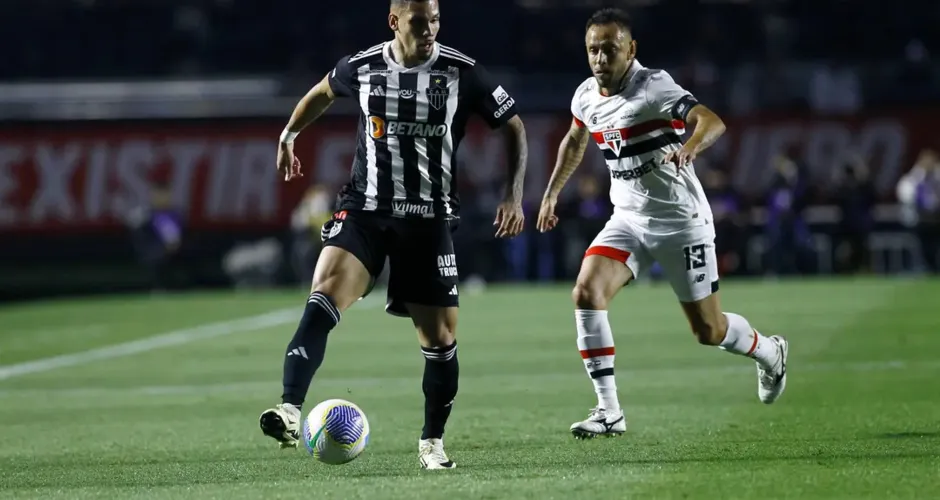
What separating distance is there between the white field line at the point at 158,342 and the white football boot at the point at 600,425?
291 inches

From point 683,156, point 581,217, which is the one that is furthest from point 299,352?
point 581,217

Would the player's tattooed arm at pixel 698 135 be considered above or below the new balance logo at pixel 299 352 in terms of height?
above

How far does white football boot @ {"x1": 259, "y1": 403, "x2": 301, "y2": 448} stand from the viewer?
22.6 ft

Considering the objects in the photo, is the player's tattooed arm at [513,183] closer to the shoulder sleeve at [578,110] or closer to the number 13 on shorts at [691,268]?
the shoulder sleeve at [578,110]

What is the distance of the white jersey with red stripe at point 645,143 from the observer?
28.2 feet

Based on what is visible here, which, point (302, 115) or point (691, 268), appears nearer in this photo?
point (302, 115)

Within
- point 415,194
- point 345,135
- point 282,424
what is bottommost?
point 282,424

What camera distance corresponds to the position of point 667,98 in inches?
336

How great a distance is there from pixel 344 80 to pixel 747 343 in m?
2.99

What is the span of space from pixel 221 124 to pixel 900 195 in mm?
12820

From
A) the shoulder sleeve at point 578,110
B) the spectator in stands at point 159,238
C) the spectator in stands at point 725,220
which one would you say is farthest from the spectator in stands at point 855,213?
the shoulder sleeve at point 578,110

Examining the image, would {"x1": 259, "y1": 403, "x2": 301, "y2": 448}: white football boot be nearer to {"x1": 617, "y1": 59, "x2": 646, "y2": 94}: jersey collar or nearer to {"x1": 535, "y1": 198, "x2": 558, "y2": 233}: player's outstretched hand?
{"x1": 535, "y1": 198, "x2": 558, "y2": 233}: player's outstretched hand

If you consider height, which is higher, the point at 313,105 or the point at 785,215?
the point at 313,105

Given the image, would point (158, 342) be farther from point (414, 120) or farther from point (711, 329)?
point (414, 120)
